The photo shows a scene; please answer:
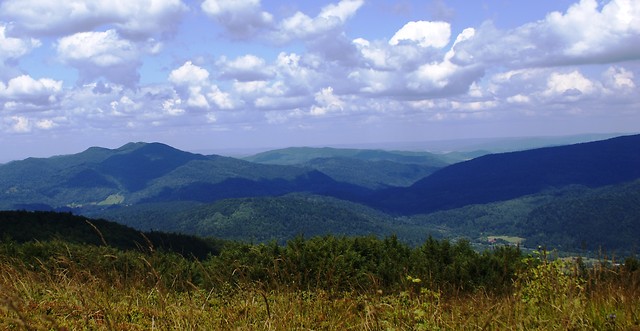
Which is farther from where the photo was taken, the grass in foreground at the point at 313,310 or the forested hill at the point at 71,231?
the forested hill at the point at 71,231

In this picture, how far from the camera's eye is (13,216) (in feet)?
389

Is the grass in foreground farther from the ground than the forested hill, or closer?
farther from the ground

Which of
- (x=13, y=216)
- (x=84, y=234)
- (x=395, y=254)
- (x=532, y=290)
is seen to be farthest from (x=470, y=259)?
(x=13, y=216)

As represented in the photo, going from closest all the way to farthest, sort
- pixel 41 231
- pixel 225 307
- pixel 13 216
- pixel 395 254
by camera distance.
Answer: pixel 225 307 → pixel 395 254 → pixel 41 231 → pixel 13 216

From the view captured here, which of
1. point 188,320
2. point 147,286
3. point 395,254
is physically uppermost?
point 188,320

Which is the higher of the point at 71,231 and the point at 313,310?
the point at 313,310

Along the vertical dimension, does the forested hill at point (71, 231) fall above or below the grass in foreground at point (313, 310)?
below

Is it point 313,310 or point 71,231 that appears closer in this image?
point 313,310

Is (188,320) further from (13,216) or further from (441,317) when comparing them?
(13,216)

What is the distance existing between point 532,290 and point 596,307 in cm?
158

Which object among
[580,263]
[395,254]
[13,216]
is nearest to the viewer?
[580,263]

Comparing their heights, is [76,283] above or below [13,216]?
above

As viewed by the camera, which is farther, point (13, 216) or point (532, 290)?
point (13, 216)

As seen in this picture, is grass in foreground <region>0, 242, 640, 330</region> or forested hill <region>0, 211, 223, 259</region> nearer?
grass in foreground <region>0, 242, 640, 330</region>
